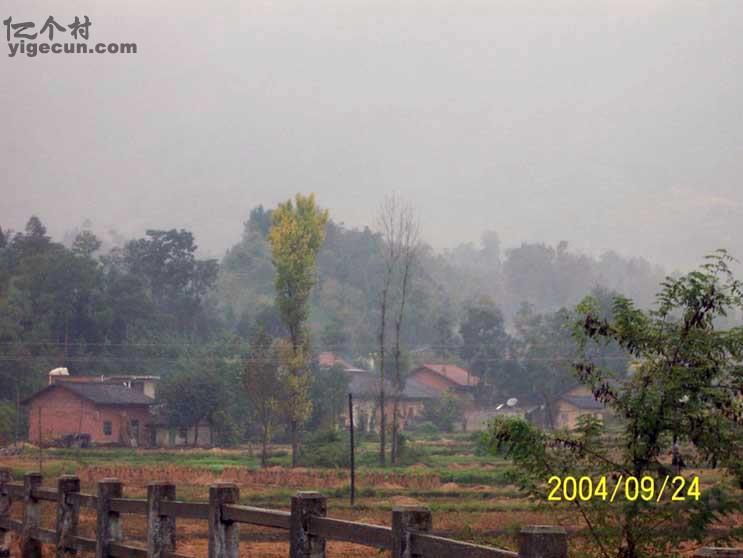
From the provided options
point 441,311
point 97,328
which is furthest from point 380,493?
point 441,311

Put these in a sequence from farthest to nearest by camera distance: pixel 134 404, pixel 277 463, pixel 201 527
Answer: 1. pixel 134 404
2. pixel 277 463
3. pixel 201 527

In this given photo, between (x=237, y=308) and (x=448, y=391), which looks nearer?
(x=448, y=391)

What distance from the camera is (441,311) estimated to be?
144m

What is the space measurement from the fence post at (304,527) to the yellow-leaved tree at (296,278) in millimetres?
60555

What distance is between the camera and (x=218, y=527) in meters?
9.27

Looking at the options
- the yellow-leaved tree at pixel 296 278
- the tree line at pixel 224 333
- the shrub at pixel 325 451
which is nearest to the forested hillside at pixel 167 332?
the tree line at pixel 224 333

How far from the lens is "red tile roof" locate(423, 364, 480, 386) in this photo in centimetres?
10288

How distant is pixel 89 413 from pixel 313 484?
91.7 feet

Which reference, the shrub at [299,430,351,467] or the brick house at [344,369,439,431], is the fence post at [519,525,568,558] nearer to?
the shrub at [299,430,351,467]

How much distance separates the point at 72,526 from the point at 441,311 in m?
133

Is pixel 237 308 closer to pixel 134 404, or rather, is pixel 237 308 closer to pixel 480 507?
pixel 134 404

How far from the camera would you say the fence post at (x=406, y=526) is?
709 centimetres

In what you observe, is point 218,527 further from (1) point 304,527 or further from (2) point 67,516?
(2) point 67,516

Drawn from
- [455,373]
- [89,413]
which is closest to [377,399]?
[89,413]
